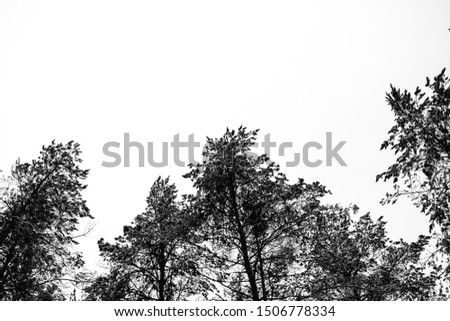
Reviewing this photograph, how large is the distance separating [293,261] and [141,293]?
593 cm

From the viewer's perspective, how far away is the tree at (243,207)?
29.6ft

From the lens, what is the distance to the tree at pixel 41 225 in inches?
349

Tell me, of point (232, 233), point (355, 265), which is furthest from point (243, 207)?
point (355, 265)

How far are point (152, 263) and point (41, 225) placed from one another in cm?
433

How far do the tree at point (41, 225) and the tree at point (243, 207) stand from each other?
4.53 meters

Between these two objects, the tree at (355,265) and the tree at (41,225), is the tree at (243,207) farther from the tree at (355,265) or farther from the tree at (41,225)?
the tree at (41,225)

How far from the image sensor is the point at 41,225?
9.82 m

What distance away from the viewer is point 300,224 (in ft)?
29.2

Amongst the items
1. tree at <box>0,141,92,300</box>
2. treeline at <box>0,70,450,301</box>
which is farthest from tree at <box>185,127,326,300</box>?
tree at <box>0,141,92,300</box>

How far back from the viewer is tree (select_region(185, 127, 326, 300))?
9.01m

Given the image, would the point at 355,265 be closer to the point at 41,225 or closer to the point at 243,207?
the point at 243,207

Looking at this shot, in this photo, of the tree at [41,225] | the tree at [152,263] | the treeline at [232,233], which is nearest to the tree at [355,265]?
the treeline at [232,233]

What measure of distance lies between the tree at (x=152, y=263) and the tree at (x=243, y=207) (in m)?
0.80

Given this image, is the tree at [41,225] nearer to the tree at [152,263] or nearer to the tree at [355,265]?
the tree at [152,263]
